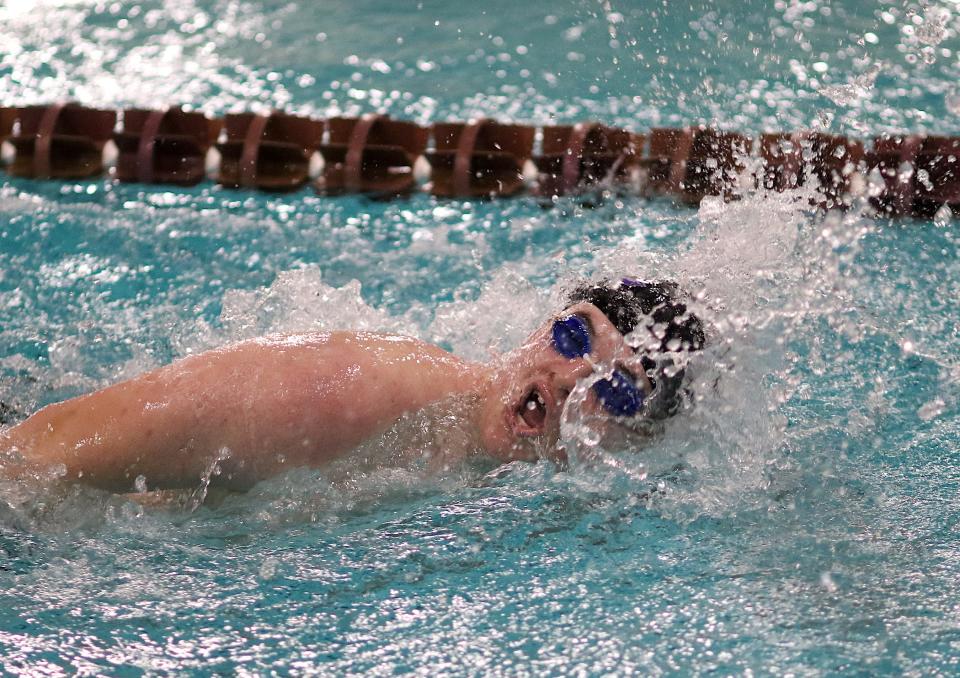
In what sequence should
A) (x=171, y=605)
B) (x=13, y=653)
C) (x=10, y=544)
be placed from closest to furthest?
1. (x=13, y=653)
2. (x=171, y=605)
3. (x=10, y=544)

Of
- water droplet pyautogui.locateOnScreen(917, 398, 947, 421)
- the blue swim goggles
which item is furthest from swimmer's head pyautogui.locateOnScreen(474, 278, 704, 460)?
water droplet pyautogui.locateOnScreen(917, 398, 947, 421)

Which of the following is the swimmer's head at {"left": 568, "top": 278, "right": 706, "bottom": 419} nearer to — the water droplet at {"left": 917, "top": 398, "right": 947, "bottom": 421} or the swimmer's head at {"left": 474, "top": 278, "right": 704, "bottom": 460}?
the swimmer's head at {"left": 474, "top": 278, "right": 704, "bottom": 460}

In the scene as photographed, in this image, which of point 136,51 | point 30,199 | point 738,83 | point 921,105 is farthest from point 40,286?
point 921,105

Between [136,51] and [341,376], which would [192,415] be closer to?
[341,376]

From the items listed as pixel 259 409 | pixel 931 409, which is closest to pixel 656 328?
pixel 259 409

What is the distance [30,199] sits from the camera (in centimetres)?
371

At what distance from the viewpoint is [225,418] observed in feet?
6.19

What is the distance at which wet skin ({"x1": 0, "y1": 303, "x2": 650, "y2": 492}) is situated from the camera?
188 centimetres

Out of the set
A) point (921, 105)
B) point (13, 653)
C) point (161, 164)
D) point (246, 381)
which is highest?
point (921, 105)

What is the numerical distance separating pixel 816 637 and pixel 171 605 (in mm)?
1063

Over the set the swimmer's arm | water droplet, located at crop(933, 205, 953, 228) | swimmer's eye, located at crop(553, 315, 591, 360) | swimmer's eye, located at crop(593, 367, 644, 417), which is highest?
water droplet, located at crop(933, 205, 953, 228)

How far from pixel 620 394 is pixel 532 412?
0.16m

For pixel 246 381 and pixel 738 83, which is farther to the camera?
pixel 738 83

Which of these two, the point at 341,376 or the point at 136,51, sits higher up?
the point at 136,51
